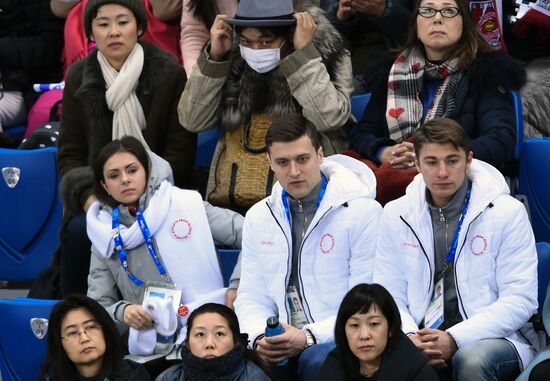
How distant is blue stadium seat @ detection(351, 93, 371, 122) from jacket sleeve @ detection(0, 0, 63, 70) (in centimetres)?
212

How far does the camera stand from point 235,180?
21.7ft

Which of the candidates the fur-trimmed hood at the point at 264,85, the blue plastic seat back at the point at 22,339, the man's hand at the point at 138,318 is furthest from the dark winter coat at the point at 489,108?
the blue plastic seat back at the point at 22,339

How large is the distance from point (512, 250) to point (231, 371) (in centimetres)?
114

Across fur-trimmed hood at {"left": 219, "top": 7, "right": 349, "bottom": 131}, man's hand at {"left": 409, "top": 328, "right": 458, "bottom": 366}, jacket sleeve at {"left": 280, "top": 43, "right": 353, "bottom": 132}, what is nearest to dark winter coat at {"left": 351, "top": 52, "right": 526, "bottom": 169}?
jacket sleeve at {"left": 280, "top": 43, "right": 353, "bottom": 132}

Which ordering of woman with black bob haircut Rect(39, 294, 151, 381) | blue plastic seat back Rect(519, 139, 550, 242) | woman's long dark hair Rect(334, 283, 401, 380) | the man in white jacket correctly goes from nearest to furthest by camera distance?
1. woman's long dark hair Rect(334, 283, 401, 380)
2. the man in white jacket
3. woman with black bob haircut Rect(39, 294, 151, 381)
4. blue plastic seat back Rect(519, 139, 550, 242)

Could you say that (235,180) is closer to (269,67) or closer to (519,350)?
(269,67)

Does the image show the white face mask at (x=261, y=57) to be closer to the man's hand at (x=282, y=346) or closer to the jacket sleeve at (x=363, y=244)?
the jacket sleeve at (x=363, y=244)

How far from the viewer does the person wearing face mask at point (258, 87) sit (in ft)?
21.2

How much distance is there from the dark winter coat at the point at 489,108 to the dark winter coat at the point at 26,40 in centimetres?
248

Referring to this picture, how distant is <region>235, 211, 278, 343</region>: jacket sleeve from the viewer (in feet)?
19.2

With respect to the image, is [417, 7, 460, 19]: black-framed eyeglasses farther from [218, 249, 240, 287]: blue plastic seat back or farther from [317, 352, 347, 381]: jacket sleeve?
[317, 352, 347, 381]: jacket sleeve

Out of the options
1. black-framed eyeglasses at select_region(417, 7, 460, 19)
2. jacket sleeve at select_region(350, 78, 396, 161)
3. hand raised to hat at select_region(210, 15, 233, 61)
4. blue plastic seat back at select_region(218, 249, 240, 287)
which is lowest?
blue plastic seat back at select_region(218, 249, 240, 287)

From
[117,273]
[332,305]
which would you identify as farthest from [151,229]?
[332,305]

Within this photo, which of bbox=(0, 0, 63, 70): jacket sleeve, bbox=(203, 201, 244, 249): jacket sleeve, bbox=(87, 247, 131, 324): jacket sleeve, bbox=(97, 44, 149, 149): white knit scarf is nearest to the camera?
bbox=(87, 247, 131, 324): jacket sleeve
